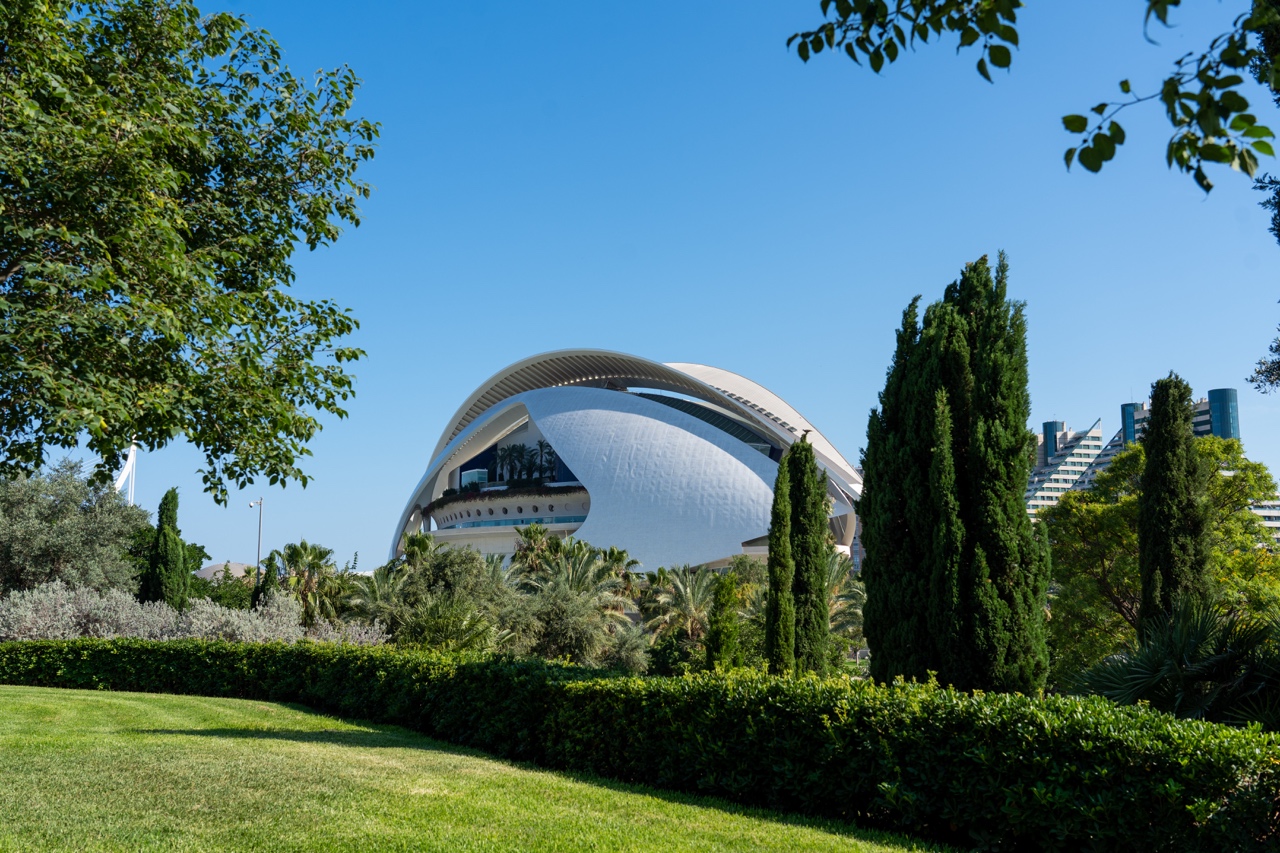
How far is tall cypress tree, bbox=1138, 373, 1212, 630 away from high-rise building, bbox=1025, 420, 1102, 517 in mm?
170382

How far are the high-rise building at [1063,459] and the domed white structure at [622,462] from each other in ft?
438

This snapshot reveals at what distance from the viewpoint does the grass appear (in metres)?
5.73

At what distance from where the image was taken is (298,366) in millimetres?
8266

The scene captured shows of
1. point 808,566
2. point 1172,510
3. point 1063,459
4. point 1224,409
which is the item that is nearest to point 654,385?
point 808,566

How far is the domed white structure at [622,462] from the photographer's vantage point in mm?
49969

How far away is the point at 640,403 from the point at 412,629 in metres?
35.1

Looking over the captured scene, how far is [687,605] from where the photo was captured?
30844mm

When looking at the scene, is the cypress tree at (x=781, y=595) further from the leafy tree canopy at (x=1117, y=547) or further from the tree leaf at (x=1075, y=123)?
the tree leaf at (x=1075, y=123)

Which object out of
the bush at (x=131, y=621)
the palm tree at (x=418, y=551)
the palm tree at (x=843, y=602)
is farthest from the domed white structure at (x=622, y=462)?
the bush at (x=131, y=621)

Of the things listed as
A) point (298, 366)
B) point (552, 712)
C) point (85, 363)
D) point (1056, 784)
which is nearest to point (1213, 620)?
point (1056, 784)

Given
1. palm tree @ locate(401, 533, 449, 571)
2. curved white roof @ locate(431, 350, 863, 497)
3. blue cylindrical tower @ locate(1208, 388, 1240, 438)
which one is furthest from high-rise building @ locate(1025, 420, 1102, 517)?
palm tree @ locate(401, 533, 449, 571)

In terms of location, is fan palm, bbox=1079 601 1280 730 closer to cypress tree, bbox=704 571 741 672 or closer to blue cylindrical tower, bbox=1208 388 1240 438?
cypress tree, bbox=704 571 741 672

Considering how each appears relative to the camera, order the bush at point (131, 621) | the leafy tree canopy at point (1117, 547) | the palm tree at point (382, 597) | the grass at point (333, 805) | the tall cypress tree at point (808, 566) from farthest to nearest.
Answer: the palm tree at point (382, 597)
the bush at point (131, 621)
the leafy tree canopy at point (1117, 547)
the tall cypress tree at point (808, 566)
the grass at point (333, 805)

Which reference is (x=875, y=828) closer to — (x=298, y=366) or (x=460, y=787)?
(x=460, y=787)
